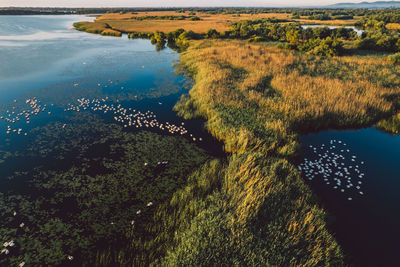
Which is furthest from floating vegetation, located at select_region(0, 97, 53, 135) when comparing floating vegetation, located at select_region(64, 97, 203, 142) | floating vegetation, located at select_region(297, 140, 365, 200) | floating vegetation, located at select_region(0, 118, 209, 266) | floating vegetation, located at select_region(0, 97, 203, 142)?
floating vegetation, located at select_region(297, 140, 365, 200)

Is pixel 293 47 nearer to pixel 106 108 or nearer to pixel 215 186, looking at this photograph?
pixel 106 108

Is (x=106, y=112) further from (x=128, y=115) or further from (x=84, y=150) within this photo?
(x=84, y=150)

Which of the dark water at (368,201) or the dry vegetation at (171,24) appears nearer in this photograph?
the dark water at (368,201)

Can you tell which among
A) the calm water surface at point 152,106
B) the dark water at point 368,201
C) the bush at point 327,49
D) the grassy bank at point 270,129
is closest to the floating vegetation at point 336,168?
the dark water at point 368,201

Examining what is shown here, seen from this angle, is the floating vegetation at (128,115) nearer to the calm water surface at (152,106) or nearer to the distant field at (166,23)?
the calm water surface at (152,106)

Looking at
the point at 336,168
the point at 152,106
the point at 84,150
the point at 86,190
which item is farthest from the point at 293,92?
the point at 86,190

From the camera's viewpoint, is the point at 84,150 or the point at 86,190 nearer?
the point at 86,190
